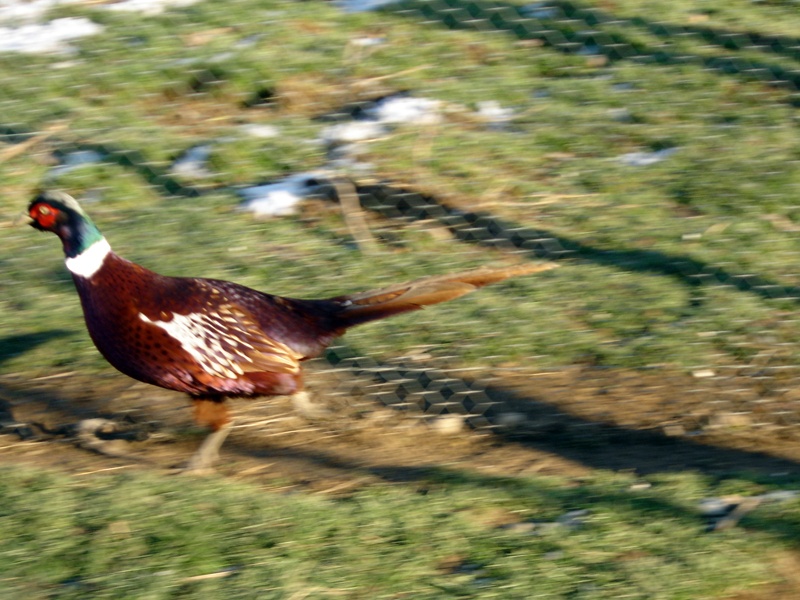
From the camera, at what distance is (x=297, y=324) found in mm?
3920

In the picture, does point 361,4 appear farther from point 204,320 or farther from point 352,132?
point 204,320

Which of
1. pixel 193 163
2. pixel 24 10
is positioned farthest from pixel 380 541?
pixel 24 10

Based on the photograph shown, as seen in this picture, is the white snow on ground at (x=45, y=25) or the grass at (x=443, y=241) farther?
the white snow on ground at (x=45, y=25)

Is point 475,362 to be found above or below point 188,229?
below

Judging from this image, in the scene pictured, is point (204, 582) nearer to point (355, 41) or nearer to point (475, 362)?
point (475, 362)

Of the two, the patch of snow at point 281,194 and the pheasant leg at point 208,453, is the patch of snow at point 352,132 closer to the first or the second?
the patch of snow at point 281,194

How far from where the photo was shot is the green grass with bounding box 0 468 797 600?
2.82m

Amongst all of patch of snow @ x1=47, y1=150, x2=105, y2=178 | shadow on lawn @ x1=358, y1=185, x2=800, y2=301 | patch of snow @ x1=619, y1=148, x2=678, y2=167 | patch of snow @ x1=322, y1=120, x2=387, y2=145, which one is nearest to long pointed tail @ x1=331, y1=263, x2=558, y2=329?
shadow on lawn @ x1=358, y1=185, x2=800, y2=301

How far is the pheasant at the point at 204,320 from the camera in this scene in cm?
364

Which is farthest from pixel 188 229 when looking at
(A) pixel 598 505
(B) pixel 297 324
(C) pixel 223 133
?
(A) pixel 598 505

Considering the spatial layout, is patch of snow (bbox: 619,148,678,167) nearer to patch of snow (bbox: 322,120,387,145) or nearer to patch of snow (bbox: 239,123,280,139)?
patch of snow (bbox: 322,120,387,145)

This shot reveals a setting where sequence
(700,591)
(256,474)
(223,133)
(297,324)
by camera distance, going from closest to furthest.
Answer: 1. (700,591)
2. (256,474)
3. (297,324)
4. (223,133)

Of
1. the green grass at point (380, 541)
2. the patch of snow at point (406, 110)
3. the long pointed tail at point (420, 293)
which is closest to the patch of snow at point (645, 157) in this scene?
the patch of snow at point (406, 110)

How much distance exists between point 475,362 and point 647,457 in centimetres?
90
